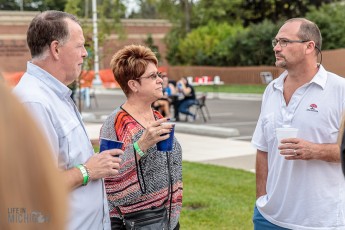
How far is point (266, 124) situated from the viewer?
3.96 metres

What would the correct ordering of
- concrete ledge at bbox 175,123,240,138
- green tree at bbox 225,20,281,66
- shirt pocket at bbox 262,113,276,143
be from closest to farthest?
shirt pocket at bbox 262,113,276,143 < concrete ledge at bbox 175,123,240,138 < green tree at bbox 225,20,281,66

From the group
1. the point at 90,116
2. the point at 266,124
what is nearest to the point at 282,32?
the point at 266,124

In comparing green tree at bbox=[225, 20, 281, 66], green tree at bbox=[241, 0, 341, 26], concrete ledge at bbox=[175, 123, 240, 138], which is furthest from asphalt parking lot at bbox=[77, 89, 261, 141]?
green tree at bbox=[241, 0, 341, 26]

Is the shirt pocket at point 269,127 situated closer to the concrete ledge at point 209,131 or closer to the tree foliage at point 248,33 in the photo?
the concrete ledge at point 209,131

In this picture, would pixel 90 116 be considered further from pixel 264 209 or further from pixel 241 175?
pixel 264 209

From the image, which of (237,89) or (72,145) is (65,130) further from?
(237,89)

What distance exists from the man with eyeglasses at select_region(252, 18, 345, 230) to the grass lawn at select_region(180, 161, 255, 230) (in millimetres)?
3004

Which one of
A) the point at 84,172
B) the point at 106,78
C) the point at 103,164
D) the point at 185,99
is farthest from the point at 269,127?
the point at 106,78

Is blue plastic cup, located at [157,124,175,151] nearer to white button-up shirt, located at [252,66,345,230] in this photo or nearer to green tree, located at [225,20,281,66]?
white button-up shirt, located at [252,66,345,230]

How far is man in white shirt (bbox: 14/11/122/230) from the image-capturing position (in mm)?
2902

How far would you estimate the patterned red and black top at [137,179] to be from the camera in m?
3.61

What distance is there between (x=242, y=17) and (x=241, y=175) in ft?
139

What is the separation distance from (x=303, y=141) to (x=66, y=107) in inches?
55.8

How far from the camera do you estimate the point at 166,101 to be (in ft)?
62.7
